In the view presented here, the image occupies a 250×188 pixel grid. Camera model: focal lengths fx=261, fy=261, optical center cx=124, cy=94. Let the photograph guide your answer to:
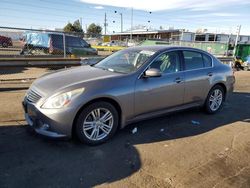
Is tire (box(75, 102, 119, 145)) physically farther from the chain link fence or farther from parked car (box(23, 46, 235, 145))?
the chain link fence

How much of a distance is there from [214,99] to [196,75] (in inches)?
41.6

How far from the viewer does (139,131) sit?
4.93 metres

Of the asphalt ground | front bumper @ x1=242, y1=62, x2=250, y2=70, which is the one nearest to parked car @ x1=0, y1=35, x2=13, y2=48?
front bumper @ x1=242, y1=62, x2=250, y2=70

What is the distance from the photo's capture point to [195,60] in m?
5.77

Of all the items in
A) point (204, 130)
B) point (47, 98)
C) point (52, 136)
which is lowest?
point (204, 130)

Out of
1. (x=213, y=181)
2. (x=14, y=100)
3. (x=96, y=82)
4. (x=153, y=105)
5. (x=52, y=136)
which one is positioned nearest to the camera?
(x=213, y=181)

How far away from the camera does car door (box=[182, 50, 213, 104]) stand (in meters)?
5.47

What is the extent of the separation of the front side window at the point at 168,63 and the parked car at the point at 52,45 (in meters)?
10.4

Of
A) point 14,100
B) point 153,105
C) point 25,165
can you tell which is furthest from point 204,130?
point 14,100

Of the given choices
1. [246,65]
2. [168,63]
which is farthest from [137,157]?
[246,65]

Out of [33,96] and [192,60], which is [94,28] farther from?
[33,96]

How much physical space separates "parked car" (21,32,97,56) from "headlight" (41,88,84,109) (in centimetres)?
1122

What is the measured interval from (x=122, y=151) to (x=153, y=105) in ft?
3.84

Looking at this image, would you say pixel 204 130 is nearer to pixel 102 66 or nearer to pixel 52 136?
pixel 102 66
